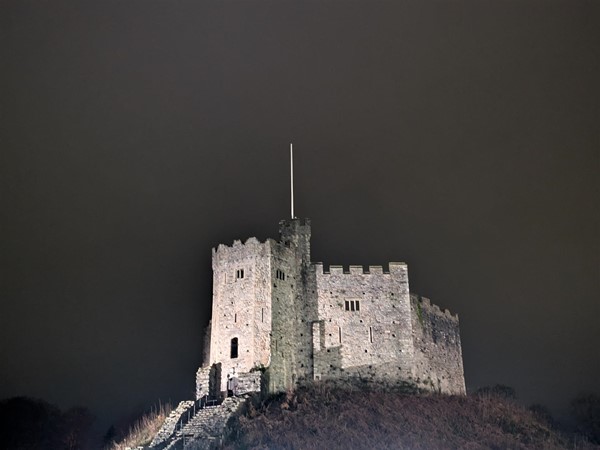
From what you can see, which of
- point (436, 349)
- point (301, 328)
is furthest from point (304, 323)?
point (436, 349)

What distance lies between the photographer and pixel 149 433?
50.4m

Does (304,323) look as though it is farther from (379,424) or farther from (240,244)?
(379,424)

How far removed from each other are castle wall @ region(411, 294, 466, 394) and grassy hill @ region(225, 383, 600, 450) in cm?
209

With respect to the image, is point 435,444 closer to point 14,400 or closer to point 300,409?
point 300,409

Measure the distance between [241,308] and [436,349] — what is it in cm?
1552

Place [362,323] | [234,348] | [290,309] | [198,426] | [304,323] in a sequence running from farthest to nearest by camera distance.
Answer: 1. [362,323]
2. [304,323]
3. [290,309]
4. [234,348]
5. [198,426]

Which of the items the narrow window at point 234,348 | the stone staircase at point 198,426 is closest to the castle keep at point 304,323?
the narrow window at point 234,348

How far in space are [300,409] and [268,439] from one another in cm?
466

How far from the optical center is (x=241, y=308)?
5272cm

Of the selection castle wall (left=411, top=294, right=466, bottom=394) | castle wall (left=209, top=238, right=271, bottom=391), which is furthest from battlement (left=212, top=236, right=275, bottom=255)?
castle wall (left=411, top=294, right=466, bottom=394)

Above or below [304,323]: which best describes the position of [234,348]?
below

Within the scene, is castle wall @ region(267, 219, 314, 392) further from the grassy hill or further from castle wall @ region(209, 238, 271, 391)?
the grassy hill

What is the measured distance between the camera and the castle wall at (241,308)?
169 ft

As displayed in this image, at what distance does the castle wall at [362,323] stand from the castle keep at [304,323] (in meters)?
0.07
